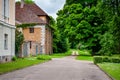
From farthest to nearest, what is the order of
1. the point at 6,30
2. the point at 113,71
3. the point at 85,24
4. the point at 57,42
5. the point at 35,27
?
the point at 57,42 < the point at 35,27 < the point at 85,24 < the point at 6,30 < the point at 113,71

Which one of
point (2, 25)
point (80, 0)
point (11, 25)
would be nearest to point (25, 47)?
point (11, 25)

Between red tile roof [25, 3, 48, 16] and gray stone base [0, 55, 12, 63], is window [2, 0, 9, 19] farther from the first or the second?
red tile roof [25, 3, 48, 16]

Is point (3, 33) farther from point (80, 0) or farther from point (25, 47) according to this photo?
point (80, 0)

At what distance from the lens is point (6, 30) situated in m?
39.6

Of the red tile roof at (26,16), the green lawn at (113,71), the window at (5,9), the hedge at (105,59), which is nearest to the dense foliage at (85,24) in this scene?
the red tile roof at (26,16)

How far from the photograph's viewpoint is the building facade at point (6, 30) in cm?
Result: 3781

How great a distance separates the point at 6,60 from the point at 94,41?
1295 inches

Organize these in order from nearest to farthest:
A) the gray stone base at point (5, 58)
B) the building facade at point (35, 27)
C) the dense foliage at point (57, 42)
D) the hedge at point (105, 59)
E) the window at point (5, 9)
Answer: the gray stone base at point (5, 58)
the window at point (5, 9)
the hedge at point (105, 59)
the building facade at point (35, 27)
the dense foliage at point (57, 42)

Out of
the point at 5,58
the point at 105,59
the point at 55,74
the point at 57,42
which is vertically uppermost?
the point at 57,42

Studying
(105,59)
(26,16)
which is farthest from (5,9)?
(26,16)

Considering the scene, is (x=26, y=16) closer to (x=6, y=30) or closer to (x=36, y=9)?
(x=36, y=9)

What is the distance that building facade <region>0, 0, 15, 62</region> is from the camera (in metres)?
37.8

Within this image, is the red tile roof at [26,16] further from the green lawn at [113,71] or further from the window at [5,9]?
the green lawn at [113,71]

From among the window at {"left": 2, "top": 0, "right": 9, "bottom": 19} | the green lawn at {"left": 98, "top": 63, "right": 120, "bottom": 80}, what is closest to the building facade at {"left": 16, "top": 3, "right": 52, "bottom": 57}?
the window at {"left": 2, "top": 0, "right": 9, "bottom": 19}
